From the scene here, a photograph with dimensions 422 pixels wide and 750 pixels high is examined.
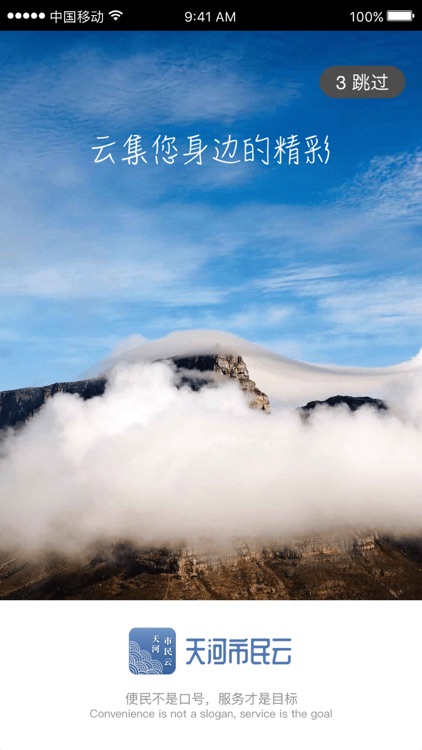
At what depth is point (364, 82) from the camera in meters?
29.0
